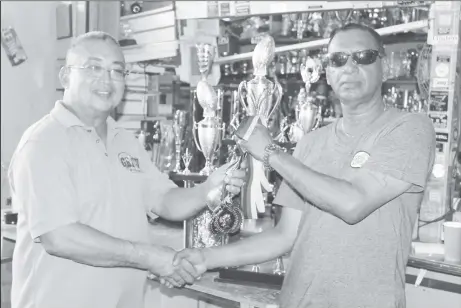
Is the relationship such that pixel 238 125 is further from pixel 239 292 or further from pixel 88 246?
pixel 88 246

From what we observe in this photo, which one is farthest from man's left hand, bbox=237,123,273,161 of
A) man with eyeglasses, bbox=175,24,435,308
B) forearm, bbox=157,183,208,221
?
forearm, bbox=157,183,208,221

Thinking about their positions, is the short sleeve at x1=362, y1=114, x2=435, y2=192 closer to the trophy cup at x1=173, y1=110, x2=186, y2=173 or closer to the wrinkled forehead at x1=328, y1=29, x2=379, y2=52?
the wrinkled forehead at x1=328, y1=29, x2=379, y2=52

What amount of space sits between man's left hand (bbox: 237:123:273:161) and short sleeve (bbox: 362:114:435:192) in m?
0.39

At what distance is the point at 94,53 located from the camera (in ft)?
8.03

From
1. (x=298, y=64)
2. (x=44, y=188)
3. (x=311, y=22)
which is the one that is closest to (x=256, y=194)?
(x=44, y=188)

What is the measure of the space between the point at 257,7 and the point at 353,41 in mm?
2087

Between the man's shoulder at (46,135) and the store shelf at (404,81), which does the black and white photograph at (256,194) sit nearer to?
the man's shoulder at (46,135)

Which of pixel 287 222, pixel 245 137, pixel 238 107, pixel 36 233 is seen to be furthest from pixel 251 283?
pixel 238 107

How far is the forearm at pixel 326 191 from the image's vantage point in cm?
198

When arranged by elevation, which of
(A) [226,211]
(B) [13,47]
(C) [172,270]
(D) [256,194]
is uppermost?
(B) [13,47]

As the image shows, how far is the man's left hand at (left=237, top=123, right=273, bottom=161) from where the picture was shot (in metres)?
2.21

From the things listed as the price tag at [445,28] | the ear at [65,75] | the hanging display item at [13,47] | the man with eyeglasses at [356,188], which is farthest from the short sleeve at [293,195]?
the hanging display item at [13,47]

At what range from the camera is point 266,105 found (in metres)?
3.14

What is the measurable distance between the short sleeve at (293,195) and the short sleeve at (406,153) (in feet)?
1.07
